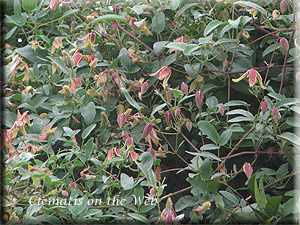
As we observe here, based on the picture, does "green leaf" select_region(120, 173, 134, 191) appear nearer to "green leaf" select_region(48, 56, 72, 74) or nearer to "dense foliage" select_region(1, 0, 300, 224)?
"dense foliage" select_region(1, 0, 300, 224)

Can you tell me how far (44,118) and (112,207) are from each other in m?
0.30

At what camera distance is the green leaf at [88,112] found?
731mm

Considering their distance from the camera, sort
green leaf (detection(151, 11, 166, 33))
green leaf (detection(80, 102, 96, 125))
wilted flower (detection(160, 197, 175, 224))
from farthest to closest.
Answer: green leaf (detection(151, 11, 166, 33)), green leaf (detection(80, 102, 96, 125)), wilted flower (detection(160, 197, 175, 224))

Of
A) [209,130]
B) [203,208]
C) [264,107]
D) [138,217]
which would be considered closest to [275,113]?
[264,107]

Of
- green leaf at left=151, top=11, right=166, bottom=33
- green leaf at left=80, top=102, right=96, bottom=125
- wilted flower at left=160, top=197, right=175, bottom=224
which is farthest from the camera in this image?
green leaf at left=151, top=11, right=166, bottom=33

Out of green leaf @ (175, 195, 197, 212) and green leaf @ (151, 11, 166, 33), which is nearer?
green leaf @ (175, 195, 197, 212)

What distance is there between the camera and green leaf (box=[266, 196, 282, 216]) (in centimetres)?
59

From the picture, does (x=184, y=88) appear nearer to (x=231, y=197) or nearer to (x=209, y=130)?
(x=209, y=130)

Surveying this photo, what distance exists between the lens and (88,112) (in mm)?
740

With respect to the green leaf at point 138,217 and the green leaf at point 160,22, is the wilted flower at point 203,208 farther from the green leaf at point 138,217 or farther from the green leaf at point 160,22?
the green leaf at point 160,22

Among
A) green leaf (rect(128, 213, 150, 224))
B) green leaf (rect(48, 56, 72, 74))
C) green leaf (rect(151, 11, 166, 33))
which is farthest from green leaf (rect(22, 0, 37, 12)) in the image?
green leaf (rect(128, 213, 150, 224))

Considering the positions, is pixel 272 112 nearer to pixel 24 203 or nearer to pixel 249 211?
pixel 249 211

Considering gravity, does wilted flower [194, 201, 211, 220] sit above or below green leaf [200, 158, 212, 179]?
below

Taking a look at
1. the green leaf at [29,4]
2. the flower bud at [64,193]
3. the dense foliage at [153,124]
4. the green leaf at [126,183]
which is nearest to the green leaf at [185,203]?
the dense foliage at [153,124]
